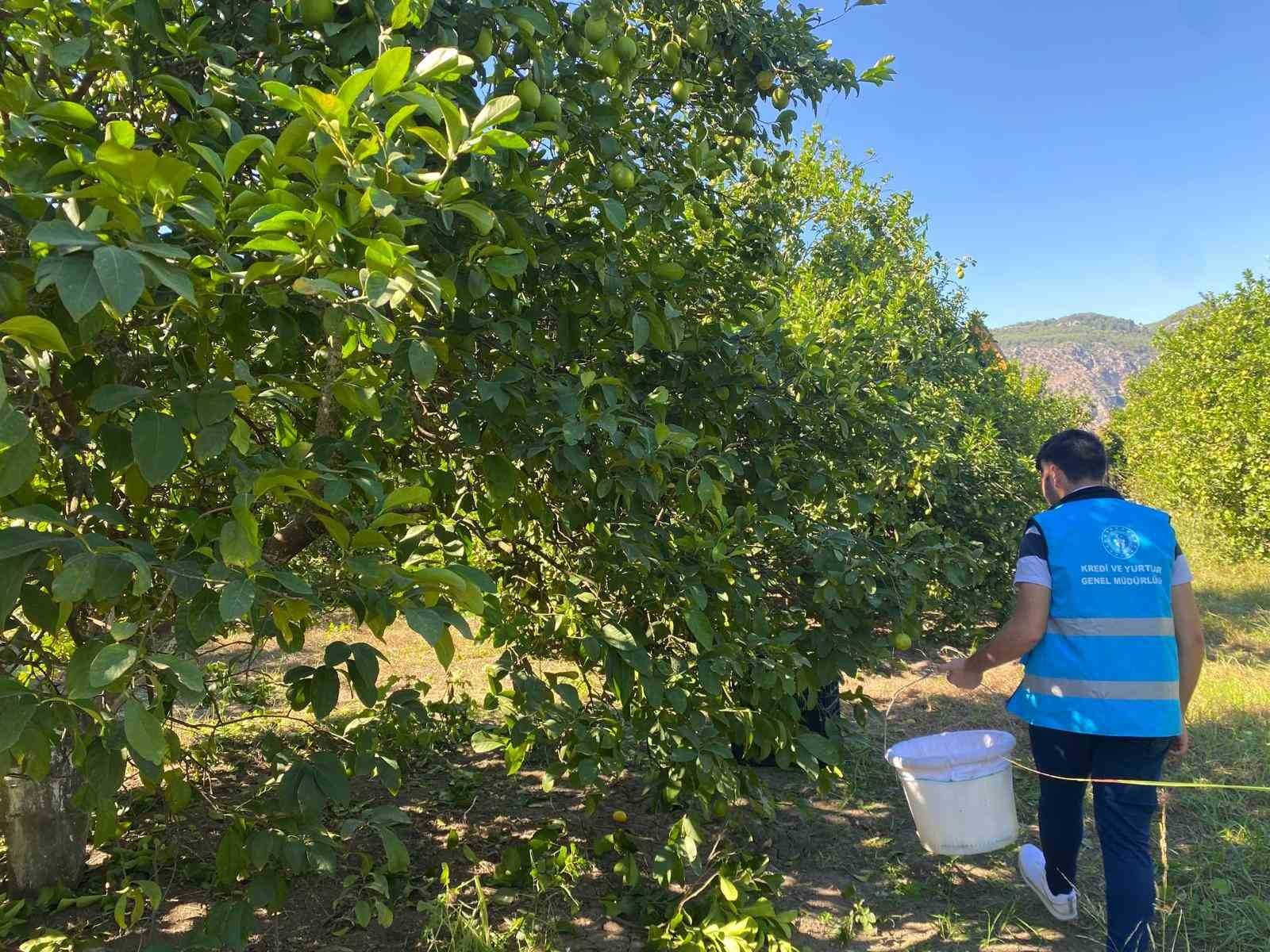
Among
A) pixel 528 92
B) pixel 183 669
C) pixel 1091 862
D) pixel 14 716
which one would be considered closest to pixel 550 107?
pixel 528 92

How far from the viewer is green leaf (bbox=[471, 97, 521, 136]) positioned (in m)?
1.14

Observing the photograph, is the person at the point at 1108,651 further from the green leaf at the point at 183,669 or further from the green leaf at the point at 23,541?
the green leaf at the point at 23,541

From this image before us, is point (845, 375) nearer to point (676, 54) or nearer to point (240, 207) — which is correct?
point (676, 54)

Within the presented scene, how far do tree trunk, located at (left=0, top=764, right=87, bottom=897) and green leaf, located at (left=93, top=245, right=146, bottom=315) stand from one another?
230 centimetres

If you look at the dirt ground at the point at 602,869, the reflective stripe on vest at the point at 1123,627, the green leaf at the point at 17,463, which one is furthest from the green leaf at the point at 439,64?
the reflective stripe on vest at the point at 1123,627

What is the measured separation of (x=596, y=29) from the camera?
189cm

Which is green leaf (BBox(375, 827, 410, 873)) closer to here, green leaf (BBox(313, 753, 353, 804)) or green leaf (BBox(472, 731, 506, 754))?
green leaf (BBox(313, 753, 353, 804))

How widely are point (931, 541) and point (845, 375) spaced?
577mm

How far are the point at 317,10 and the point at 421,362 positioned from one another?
0.65 meters

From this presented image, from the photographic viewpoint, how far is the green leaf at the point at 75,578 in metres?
0.96

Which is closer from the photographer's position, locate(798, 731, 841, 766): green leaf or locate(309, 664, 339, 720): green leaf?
locate(309, 664, 339, 720): green leaf

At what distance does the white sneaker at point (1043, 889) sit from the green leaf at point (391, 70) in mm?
2902

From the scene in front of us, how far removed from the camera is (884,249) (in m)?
7.64

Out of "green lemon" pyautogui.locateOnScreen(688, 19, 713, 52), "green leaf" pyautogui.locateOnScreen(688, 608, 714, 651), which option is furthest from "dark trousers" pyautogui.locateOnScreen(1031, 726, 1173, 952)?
"green lemon" pyautogui.locateOnScreen(688, 19, 713, 52)
